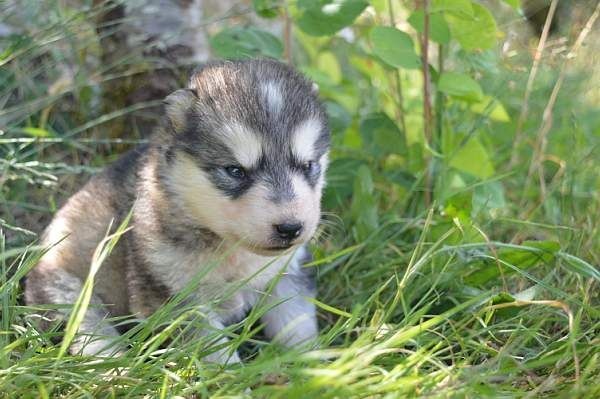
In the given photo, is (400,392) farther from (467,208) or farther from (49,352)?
(467,208)

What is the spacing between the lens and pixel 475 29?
4105 mm

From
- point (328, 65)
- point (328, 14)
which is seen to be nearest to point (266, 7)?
point (328, 14)

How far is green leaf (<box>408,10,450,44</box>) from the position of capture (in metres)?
4.08

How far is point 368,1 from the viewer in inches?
168

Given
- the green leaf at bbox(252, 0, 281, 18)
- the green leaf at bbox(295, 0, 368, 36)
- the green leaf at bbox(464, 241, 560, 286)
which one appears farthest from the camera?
the green leaf at bbox(252, 0, 281, 18)

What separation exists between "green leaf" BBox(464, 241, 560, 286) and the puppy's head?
0.95m

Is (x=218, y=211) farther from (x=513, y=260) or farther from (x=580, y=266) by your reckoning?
(x=580, y=266)

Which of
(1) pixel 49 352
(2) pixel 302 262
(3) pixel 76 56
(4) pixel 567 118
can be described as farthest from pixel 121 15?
(4) pixel 567 118

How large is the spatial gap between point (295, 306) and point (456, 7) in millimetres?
1736

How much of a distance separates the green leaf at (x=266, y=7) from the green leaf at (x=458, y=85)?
1.05 meters

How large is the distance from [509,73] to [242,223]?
7.54 ft

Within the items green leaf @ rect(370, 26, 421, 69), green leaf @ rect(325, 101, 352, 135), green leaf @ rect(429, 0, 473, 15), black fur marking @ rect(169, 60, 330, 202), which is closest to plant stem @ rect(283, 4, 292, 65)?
green leaf @ rect(325, 101, 352, 135)

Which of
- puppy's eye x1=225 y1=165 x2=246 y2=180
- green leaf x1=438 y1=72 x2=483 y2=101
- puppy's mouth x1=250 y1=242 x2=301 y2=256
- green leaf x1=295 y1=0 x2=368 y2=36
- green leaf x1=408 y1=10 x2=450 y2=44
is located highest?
green leaf x1=295 y1=0 x2=368 y2=36

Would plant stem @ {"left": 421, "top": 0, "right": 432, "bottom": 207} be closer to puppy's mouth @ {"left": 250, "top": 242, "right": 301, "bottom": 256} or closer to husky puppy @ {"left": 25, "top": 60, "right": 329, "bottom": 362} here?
husky puppy @ {"left": 25, "top": 60, "right": 329, "bottom": 362}
